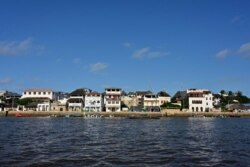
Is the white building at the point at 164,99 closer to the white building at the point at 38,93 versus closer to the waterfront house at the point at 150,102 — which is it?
the waterfront house at the point at 150,102

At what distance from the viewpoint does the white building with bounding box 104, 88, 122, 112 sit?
465ft

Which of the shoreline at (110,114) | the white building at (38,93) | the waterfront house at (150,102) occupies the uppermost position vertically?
the white building at (38,93)

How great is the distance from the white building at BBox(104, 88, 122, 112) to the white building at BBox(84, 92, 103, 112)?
332 cm

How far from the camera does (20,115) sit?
416ft

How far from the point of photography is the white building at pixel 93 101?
143712 mm

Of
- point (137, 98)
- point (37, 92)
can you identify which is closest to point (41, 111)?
point (37, 92)

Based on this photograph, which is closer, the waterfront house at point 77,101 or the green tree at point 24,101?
the waterfront house at point 77,101

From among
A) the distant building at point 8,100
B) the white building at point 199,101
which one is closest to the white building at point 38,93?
the distant building at point 8,100

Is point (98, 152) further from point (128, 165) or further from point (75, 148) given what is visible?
point (128, 165)

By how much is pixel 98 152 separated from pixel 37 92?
130 meters

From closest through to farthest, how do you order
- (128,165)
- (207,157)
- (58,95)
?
(128,165)
(207,157)
(58,95)

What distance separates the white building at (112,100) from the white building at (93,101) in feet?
10.9

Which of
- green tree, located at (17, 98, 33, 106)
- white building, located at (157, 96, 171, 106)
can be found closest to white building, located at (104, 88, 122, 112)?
white building, located at (157, 96, 171, 106)

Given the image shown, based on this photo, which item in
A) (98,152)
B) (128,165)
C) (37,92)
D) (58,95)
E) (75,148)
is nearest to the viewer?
(128,165)
